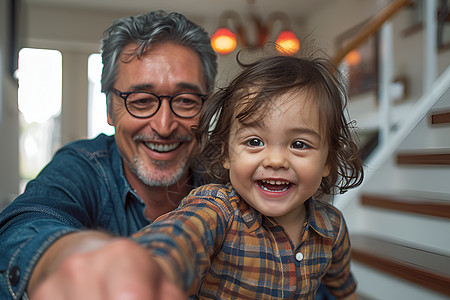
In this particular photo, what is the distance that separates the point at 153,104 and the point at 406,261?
4.63 ft

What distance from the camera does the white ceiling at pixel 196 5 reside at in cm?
722

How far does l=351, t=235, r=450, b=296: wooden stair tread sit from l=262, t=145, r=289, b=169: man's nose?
1.18m

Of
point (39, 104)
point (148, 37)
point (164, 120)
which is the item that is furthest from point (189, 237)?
point (39, 104)

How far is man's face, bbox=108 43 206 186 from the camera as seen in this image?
1.32 m

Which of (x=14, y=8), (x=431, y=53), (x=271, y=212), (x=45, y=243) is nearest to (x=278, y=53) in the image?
(x=271, y=212)

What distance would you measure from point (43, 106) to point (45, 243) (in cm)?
803

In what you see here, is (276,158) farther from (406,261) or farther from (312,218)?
(406,261)

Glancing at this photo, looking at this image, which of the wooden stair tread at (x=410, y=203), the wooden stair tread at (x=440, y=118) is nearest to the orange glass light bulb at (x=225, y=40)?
the wooden stair tread at (x=410, y=203)

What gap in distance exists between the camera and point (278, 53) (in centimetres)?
106

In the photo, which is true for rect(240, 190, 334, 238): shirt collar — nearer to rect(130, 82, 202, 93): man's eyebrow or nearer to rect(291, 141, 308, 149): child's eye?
rect(291, 141, 308, 149): child's eye

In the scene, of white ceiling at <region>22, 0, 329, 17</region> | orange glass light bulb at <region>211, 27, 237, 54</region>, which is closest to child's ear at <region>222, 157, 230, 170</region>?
orange glass light bulb at <region>211, 27, 237, 54</region>

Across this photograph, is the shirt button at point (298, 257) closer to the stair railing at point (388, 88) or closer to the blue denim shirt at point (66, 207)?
the blue denim shirt at point (66, 207)

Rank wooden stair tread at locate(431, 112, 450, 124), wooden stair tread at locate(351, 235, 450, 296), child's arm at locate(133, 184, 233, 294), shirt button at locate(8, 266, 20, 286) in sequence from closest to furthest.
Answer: child's arm at locate(133, 184, 233, 294) < shirt button at locate(8, 266, 20, 286) < wooden stair tread at locate(351, 235, 450, 296) < wooden stair tread at locate(431, 112, 450, 124)

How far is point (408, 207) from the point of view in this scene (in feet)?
7.69
